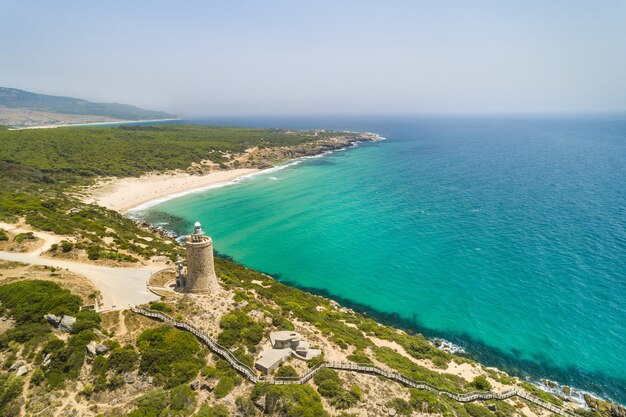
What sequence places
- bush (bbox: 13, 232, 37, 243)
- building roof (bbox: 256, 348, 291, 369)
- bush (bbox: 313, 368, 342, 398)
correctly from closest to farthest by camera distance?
1. bush (bbox: 313, 368, 342, 398)
2. building roof (bbox: 256, 348, 291, 369)
3. bush (bbox: 13, 232, 37, 243)

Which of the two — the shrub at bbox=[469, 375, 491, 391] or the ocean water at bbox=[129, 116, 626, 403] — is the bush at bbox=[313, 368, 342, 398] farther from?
the ocean water at bbox=[129, 116, 626, 403]

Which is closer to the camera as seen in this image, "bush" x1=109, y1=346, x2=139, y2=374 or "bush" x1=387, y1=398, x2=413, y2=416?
"bush" x1=387, y1=398, x2=413, y2=416

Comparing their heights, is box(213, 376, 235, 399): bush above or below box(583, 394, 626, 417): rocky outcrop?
above

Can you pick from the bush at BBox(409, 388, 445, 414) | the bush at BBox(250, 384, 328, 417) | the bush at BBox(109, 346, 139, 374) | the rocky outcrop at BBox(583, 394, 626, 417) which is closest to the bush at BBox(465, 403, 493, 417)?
the bush at BBox(409, 388, 445, 414)

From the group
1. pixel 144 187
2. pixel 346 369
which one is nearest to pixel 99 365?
pixel 346 369

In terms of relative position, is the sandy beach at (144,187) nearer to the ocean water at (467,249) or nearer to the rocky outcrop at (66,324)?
the ocean water at (467,249)

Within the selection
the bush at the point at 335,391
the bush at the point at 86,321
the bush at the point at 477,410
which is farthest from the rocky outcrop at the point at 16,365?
the bush at the point at 477,410

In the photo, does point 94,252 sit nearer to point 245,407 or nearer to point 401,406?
point 245,407
